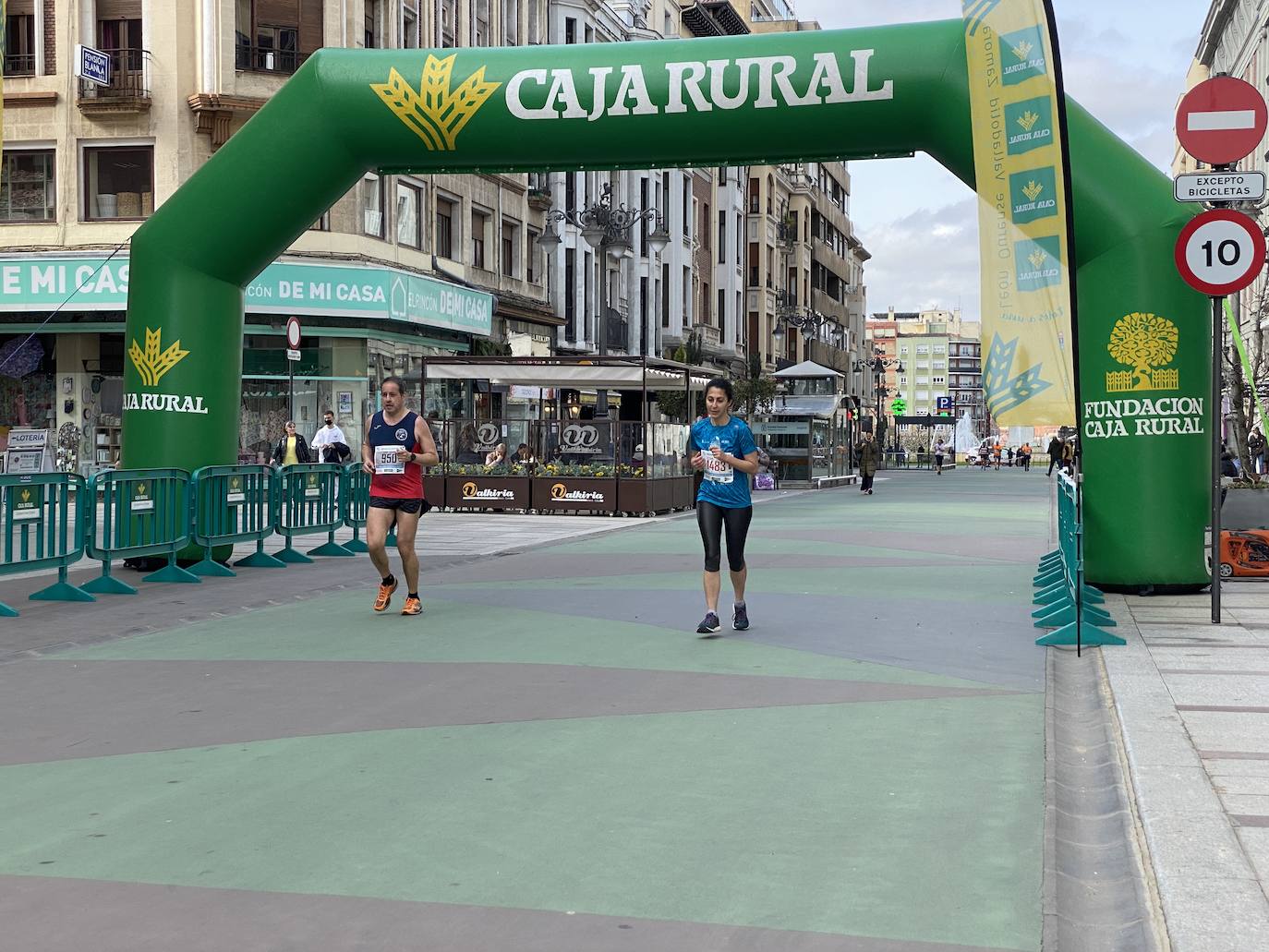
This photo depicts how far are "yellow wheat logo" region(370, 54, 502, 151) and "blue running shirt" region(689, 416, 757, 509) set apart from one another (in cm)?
473

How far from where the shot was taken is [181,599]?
42.6 feet

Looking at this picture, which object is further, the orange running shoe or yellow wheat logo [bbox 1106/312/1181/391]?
yellow wheat logo [bbox 1106/312/1181/391]

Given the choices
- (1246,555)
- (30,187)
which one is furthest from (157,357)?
(30,187)

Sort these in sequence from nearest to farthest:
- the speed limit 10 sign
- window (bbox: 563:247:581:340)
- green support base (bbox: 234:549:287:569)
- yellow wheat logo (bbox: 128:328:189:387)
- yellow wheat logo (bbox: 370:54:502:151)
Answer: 1. the speed limit 10 sign
2. yellow wheat logo (bbox: 370:54:502:151)
3. yellow wheat logo (bbox: 128:328:189:387)
4. green support base (bbox: 234:549:287:569)
5. window (bbox: 563:247:581:340)

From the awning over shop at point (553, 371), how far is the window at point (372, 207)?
7383 millimetres

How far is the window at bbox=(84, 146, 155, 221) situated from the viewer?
32156mm

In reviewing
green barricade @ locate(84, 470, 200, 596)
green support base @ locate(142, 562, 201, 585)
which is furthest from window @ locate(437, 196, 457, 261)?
green support base @ locate(142, 562, 201, 585)

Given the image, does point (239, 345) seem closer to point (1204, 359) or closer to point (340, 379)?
point (1204, 359)

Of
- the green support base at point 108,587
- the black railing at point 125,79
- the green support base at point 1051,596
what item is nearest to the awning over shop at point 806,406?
the black railing at point 125,79

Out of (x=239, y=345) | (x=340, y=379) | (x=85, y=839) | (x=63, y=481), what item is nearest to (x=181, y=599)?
(x=63, y=481)

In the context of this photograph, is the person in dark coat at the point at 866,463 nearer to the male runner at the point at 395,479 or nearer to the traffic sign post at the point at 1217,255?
the male runner at the point at 395,479

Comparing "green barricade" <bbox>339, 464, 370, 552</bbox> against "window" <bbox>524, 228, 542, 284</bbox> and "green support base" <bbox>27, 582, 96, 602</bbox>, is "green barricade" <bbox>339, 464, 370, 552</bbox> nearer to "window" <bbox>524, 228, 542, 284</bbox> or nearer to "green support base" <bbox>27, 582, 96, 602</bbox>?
"green support base" <bbox>27, 582, 96, 602</bbox>

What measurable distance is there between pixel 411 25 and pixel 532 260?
9.22 metres

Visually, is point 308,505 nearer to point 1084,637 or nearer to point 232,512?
point 232,512
